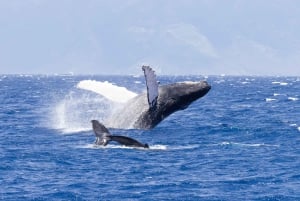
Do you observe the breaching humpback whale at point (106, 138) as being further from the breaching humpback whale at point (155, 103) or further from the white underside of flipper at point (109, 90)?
the white underside of flipper at point (109, 90)

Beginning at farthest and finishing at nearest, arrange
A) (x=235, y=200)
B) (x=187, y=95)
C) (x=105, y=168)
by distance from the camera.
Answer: (x=187, y=95)
(x=105, y=168)
(x=235, y=200)

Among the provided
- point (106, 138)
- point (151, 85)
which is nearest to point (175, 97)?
point (151, 85)

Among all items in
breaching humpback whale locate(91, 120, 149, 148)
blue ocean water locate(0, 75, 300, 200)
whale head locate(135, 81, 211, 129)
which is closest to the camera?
blue ocean water locate(0, 75, 300, 200)

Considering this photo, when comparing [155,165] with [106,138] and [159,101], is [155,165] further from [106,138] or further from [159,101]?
[159,101]

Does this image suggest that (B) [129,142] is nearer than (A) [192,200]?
No

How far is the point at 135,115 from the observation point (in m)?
26.0

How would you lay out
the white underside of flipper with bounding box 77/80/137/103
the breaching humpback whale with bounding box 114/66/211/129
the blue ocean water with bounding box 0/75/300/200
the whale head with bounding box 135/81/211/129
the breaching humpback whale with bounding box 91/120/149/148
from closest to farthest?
1. the blue ocean water with bounding box 0/75/300/200
2. the breaching humpback whale with bounding box 91/120/149/148
3. the breaching humpback whale with bounding box 114/66/211/129
4. the whale head with bounding box 135/81/211/129
5. the white underside of flipper with bounding box 77/80/137/103

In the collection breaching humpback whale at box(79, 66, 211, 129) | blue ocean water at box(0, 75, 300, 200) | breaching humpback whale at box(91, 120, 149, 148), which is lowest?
blue ocean water at box(0, 75, 300, 200)

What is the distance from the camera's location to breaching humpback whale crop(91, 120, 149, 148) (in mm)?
22516

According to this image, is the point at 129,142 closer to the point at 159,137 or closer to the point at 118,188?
the point at 159,137

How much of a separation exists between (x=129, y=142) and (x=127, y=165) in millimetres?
2568

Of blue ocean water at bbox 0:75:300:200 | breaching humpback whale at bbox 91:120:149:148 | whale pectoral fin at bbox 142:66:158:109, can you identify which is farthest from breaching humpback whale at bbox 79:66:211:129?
breaching humpback whale at bbox 91:120:149:148

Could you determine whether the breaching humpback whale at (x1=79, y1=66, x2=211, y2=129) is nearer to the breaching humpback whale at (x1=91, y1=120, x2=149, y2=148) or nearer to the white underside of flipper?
the white underside of flipper

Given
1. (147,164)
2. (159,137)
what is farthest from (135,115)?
(147,164)
